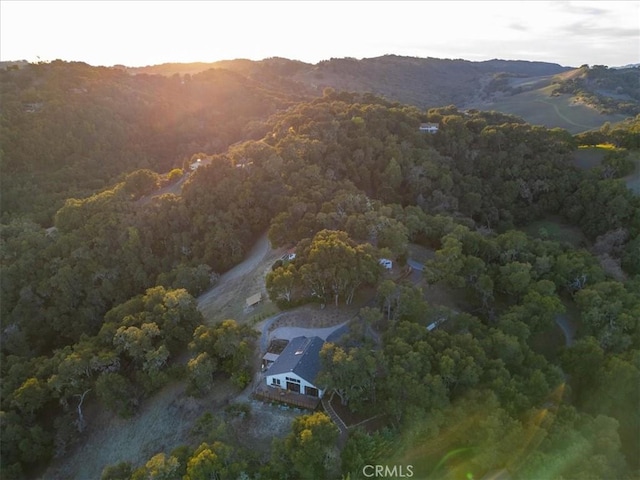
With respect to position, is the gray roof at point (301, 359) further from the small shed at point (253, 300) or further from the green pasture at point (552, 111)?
the green pasture at point (552, 111)

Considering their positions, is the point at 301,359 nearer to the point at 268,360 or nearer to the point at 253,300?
the point at 268,360

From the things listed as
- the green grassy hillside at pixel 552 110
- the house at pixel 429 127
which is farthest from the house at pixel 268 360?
the green grassy hillside at pixel 552 110

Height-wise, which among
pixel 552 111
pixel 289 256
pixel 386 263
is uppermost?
pixel 552 111

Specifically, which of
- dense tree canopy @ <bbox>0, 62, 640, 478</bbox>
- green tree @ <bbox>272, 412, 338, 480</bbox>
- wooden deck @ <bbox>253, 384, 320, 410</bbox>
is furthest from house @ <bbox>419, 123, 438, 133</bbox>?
green tree @ <bbox>272, 412, 338, 480</bbox>

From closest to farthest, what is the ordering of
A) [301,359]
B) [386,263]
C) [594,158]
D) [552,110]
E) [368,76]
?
[301,359], [386,263], [594,158], [552,110], [368,76]

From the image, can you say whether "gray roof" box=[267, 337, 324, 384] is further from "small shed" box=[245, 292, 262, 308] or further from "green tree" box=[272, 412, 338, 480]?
Result: "small shed" box=[245, 292, 262, 308]

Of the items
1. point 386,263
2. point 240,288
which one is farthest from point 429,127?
point 240,288
